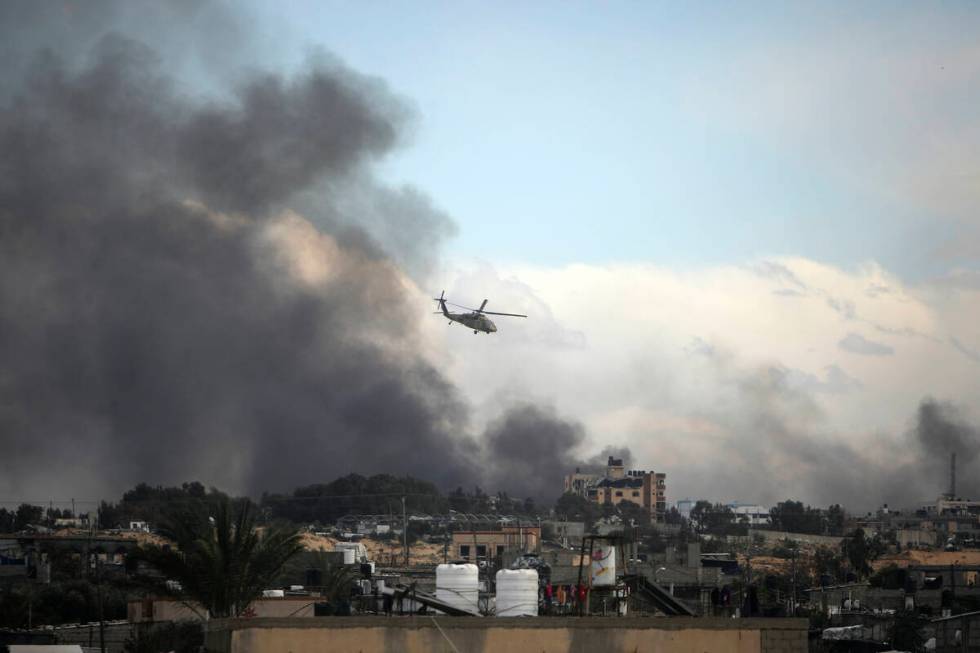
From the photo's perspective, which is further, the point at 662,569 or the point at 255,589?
the point at 662,569

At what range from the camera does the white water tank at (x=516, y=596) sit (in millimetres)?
25344

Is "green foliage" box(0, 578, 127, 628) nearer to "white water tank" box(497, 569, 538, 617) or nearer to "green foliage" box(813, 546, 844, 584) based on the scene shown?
"white water tank" box(497, 569, 538, 617)

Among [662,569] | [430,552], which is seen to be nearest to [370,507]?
[430,552]

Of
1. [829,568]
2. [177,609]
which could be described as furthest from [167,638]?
[829,568]

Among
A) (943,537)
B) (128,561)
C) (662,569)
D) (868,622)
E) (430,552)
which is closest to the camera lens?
(128,561)

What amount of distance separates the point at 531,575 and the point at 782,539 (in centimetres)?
14905

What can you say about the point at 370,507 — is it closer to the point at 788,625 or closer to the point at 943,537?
the point at 943,537

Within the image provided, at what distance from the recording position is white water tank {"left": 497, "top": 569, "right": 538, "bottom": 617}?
25.3m

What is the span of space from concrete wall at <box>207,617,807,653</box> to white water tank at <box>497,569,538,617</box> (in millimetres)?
1220

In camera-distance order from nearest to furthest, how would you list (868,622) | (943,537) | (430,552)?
1. (868,622)
2. (430,552)
3. (943,537)

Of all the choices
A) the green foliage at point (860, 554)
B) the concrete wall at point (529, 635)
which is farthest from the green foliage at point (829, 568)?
the concrete wall at point (529, 635)

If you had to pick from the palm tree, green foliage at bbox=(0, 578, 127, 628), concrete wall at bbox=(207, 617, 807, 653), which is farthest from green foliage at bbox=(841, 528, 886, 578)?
concrete wall at bbox=(207, 617, 807, 653)

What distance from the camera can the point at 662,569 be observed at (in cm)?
6988

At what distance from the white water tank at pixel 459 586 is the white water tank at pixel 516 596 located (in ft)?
1.68
